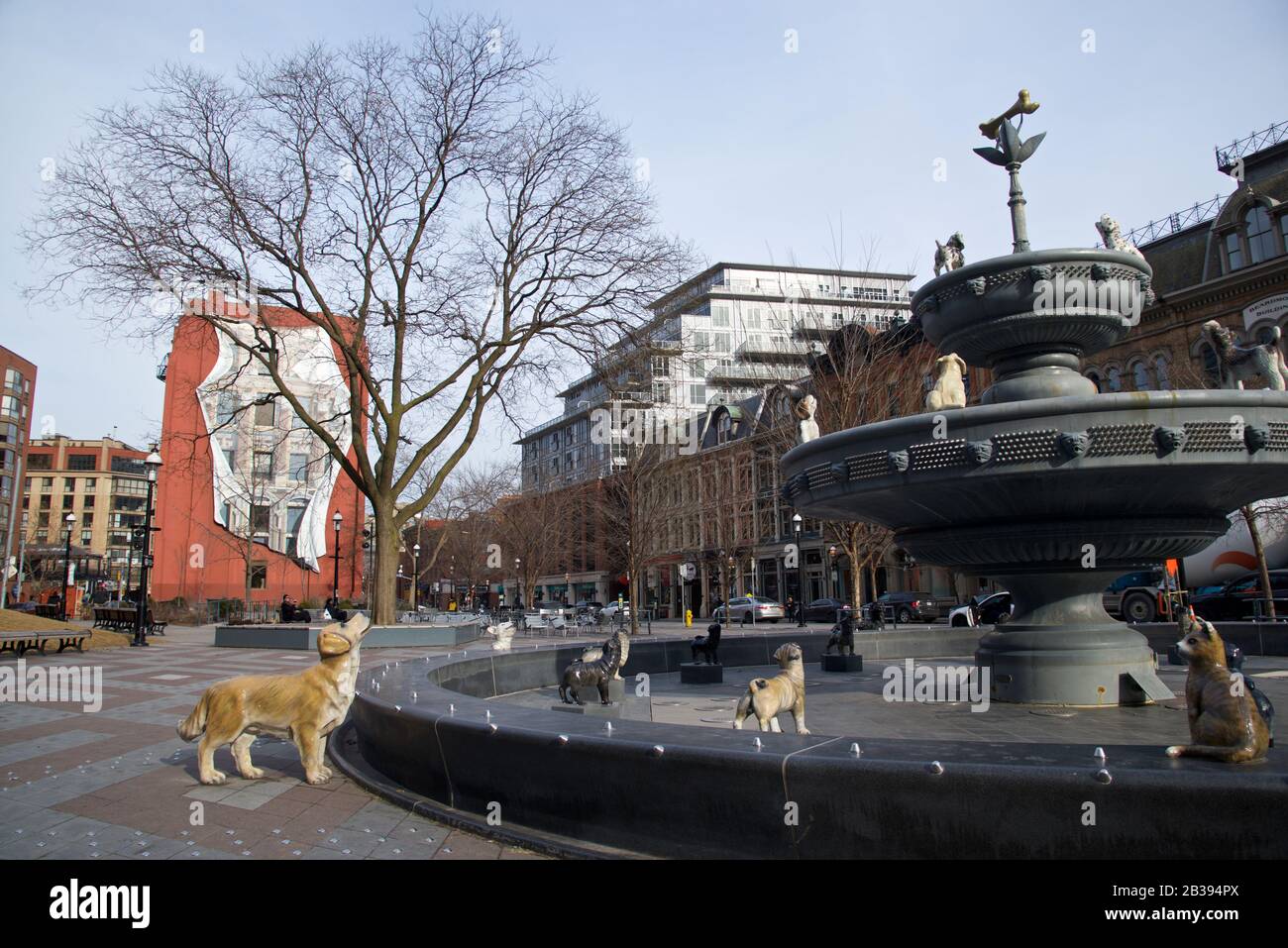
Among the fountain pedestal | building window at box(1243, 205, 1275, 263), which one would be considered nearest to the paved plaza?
the fountain pedestal

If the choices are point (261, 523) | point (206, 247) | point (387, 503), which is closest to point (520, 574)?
point (261, 523)

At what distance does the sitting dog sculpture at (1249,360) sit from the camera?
732 centimetres

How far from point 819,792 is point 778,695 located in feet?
7.94

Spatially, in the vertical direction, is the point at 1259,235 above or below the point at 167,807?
above

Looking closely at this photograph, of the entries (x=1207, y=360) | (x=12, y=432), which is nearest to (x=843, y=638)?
(x=1207, y=360)

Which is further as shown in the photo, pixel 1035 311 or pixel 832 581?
pixel 832 581

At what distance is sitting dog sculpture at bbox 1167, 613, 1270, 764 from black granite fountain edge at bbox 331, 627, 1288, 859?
0.14 meters

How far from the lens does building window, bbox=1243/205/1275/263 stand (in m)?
33.8

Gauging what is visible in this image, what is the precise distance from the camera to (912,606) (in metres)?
37.7

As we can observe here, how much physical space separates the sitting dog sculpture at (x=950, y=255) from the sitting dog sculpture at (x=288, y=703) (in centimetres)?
706

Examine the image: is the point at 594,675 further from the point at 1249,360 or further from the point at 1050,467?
the point at 1249,360

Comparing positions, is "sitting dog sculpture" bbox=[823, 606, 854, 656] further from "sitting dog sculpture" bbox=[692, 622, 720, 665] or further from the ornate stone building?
the ornate stone building

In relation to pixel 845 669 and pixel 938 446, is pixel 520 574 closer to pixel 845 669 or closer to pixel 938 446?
pixel 845 669
